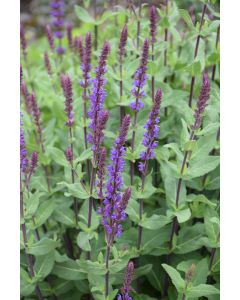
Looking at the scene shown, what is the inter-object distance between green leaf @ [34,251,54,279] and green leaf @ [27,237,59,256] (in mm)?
148

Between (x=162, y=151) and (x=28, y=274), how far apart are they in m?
1.21

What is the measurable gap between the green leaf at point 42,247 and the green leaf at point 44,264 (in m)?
0.15

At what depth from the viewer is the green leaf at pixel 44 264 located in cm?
290

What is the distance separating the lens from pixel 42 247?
278 cm

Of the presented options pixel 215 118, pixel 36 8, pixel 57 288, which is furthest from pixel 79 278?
pixel 36 8

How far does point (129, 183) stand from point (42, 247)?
0.69m

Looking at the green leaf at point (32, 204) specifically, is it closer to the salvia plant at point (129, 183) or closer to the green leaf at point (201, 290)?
the salvia plant at point (129, 183)

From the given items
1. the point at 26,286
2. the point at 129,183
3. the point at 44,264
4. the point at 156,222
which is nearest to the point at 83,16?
the point at 129,183

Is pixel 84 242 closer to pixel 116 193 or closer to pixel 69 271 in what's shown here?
pixel 69 271

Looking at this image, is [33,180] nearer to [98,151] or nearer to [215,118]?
[98,151]

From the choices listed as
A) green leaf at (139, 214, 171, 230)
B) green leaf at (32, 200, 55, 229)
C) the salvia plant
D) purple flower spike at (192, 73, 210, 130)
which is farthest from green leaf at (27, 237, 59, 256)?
purple flower spike at (192, 73, 210, 130)

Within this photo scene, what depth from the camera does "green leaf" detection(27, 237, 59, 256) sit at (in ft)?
9.03

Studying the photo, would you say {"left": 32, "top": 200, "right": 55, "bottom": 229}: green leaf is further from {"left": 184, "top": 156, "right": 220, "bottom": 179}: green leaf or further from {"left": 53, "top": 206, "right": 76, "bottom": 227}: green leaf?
{"left": 184, "top": 156, "right": 220, "bottom": 179}: green leaf

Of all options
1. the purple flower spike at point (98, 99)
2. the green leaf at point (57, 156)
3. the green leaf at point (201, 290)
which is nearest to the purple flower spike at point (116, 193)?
the purple flower spike at point (98, 99)
